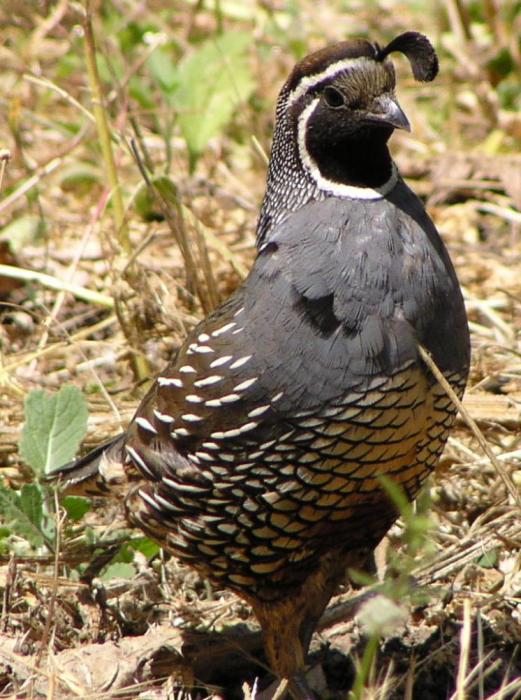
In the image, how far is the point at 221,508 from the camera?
3764 millimetres

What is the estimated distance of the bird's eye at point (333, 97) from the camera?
373 centimetres

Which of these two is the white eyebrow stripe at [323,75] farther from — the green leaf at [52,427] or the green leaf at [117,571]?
the green leaf at [117,571]

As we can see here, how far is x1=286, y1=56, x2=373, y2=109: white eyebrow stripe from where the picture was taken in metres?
3.70

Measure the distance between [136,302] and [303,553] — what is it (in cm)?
181

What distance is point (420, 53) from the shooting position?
3822mm

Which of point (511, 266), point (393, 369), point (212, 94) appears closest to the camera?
point (393, 369)

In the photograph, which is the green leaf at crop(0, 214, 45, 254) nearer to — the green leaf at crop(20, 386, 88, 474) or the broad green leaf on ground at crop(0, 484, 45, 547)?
the green leaf at crop(20, 386, 88, 474)

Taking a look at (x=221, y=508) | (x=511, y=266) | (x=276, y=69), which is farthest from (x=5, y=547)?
(x=276, y=69)

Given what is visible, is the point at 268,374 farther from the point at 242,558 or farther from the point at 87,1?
the point at 87,1

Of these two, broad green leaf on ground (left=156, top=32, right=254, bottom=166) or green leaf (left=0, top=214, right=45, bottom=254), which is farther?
broad green leaf on ground (left=156, top=32, right=254, bottom=166)

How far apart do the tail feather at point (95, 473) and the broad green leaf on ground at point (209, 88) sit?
93.8 inches

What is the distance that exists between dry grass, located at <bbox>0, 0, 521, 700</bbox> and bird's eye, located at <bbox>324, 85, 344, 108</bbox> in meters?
1.09

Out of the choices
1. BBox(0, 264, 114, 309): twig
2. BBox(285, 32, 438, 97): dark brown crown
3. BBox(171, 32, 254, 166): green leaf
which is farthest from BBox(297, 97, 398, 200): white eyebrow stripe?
BBox(171, 32, 254, 166): green leaf

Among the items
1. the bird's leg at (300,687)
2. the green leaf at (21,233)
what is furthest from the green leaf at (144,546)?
the green leaf at (21,233)
